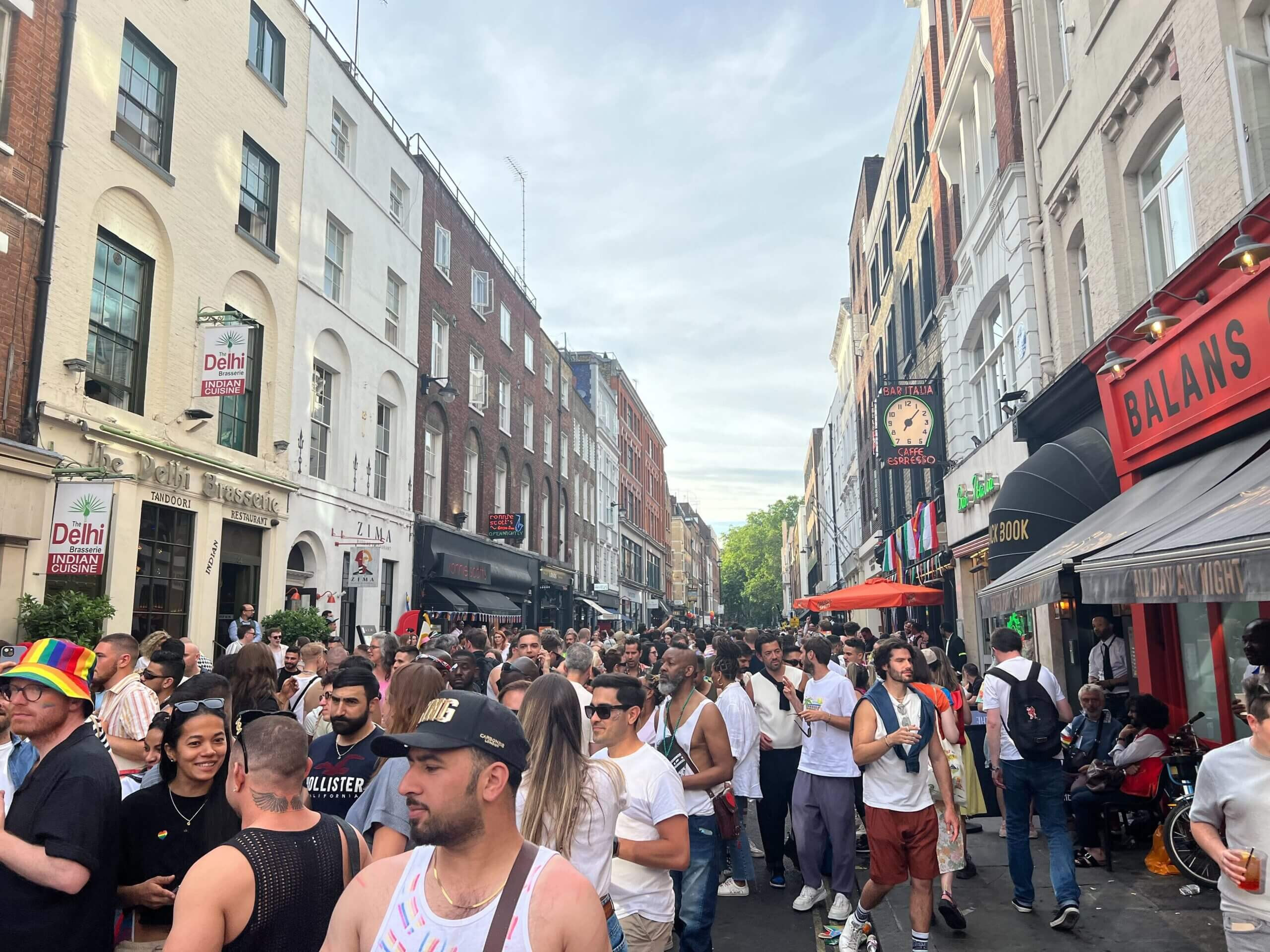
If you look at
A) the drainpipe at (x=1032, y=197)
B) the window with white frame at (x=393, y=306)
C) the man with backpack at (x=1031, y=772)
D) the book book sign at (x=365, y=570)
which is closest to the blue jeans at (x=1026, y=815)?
the man with backpack at (x=1031, y=772)

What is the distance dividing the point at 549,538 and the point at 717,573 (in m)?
118

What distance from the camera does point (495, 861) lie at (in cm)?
217

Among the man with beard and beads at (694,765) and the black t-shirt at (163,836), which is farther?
the man with beard and beads at (694,765)

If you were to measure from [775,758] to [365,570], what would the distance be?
11512 millimetres

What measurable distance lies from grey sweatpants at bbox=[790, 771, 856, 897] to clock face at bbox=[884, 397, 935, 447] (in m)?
15.0

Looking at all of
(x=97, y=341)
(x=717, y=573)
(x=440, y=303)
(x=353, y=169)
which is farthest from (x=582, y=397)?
(x=717, y=573)

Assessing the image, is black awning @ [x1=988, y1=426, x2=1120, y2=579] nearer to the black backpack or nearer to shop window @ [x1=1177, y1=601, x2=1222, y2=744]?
shop window @ [x1=1177, y1=601, x2=1222, y2=744]

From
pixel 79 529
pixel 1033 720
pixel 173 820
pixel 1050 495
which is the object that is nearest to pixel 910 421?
pixel 1050 495

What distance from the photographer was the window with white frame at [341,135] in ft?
66.3

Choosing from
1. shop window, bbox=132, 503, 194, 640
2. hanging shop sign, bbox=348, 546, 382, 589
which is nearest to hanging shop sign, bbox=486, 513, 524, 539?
hanging shop sign, bbox=348, 546, 382, 589

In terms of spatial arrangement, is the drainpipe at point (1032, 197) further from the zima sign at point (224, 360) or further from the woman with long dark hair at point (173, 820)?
the woman with long dark hair at point (173, 820)

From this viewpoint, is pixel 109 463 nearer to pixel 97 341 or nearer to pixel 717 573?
pixel 97 341

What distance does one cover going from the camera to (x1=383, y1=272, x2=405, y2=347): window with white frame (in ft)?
76.5

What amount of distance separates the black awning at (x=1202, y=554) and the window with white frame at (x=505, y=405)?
26120 millimetres
